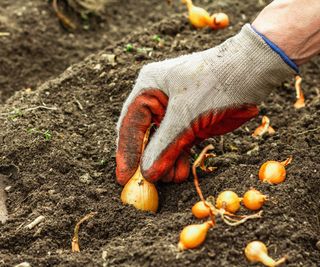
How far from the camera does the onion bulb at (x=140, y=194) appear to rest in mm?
2791

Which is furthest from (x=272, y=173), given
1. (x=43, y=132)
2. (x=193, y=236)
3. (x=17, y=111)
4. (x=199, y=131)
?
(x=17, y=111)

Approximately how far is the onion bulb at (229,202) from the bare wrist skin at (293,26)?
2.14ft

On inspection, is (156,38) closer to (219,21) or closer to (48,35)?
(219,21)

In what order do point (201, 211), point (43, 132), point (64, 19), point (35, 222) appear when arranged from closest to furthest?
point (201, 211)
point (35, 222)
point (43, 132)
point (64, 19)

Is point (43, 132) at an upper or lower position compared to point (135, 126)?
lower

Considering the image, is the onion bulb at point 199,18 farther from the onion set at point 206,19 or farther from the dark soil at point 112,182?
the dark soil at point 112,182

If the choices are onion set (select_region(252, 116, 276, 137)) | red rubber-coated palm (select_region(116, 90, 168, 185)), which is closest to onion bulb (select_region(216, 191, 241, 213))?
red rubber-coated palm (select_region(116, 90, 168, 185))

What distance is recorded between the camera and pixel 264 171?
2756 mm

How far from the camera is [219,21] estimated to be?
419 cm

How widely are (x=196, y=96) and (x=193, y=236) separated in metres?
0.64

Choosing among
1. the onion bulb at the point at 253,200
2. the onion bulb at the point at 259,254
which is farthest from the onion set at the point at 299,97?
the onion bulb at the point at 259,254

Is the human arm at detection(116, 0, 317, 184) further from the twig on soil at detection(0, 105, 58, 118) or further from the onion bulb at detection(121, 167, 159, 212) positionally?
the twig on soil at detection(0, 105, 58, 118)

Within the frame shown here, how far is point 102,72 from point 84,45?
1.22 m

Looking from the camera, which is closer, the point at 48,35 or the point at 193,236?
the point at 193,236
